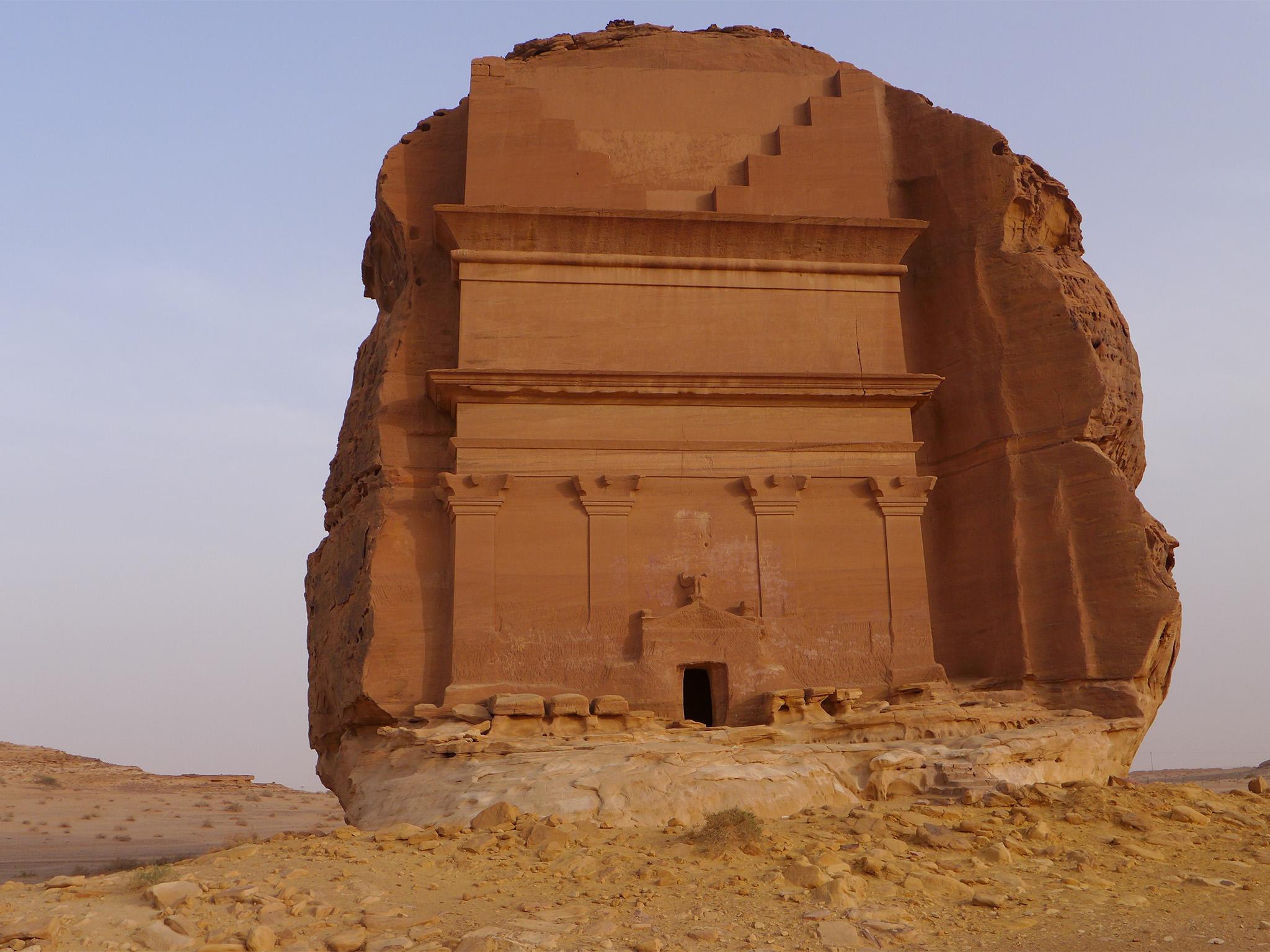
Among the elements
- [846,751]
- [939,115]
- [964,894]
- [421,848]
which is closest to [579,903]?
[421,848]

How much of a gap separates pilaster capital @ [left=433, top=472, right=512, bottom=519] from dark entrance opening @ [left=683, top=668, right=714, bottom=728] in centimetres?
294

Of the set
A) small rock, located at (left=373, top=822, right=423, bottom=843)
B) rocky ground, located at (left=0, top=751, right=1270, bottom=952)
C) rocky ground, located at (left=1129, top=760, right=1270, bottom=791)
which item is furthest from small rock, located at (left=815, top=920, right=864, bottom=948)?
rocky ground, located at (left=1129, top=760, right=1270, bottom=791)

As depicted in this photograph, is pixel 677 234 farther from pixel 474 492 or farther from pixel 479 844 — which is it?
pixel 479 844

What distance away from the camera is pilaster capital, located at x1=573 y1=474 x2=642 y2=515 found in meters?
13.6

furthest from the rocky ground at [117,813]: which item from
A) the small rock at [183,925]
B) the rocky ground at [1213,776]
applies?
the rocky ground at [1213,776]

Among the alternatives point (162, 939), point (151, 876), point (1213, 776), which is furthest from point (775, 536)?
point (1213, 776)

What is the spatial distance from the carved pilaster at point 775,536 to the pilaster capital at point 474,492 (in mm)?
2796

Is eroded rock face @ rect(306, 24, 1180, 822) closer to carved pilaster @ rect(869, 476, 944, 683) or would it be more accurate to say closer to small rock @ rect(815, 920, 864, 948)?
carved pilaster @ rect(869, 476, 944, 683)

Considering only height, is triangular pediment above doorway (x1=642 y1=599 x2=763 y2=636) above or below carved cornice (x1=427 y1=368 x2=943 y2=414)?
below

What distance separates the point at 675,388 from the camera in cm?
1408

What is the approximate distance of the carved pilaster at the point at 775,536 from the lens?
1362 cm

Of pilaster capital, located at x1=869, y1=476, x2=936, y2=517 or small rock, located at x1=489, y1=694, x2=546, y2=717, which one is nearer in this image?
small rock, located at x1=489, y1=694, x2=546, y2=717

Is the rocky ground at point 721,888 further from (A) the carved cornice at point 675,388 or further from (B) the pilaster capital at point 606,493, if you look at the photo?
(A) the carved cornice at point 675,388

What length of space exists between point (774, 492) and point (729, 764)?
4149 millimetres
